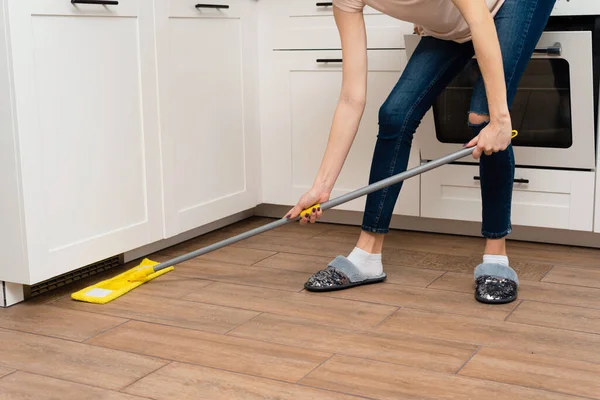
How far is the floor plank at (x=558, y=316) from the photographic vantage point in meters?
1.82

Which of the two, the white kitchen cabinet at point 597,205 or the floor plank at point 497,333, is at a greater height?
the white kitchen cabinet at point 597,205

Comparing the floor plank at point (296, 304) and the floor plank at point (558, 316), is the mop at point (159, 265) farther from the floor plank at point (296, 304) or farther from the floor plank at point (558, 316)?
the floor plank at point (558, 316)

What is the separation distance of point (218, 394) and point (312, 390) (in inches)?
6.7

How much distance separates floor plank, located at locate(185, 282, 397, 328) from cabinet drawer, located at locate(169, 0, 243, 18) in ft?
2.65

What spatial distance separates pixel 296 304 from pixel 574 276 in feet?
2.53

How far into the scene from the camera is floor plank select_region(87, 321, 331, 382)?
5.27 feet

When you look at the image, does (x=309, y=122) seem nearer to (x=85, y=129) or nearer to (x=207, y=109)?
(x=207, y=109)

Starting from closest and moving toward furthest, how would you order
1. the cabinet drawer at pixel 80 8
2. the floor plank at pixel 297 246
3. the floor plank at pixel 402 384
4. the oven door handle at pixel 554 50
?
the floor plank at pixel 402 384 < the cabinet drawer at pixel 80 8 < the oven door handle at pixel 554 50 < the floor plank at pixel 297 246

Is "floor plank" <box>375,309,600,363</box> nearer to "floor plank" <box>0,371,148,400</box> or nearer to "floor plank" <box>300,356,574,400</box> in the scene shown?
"floor plank" <box>300,356,574,400</box>

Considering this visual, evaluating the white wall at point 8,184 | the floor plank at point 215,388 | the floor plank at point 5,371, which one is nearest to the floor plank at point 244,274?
the white wall at point 8,184

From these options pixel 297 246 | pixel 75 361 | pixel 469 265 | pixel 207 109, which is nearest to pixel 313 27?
pixel 207 109

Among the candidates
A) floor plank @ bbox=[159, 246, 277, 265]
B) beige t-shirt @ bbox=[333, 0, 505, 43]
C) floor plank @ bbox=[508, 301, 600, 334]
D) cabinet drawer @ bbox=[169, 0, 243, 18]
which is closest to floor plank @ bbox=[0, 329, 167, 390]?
floor plank @ bbox=[159, 246, 277, 265]

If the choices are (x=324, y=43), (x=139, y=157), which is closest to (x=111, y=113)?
(x=139, y=157)

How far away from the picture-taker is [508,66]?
191cm
